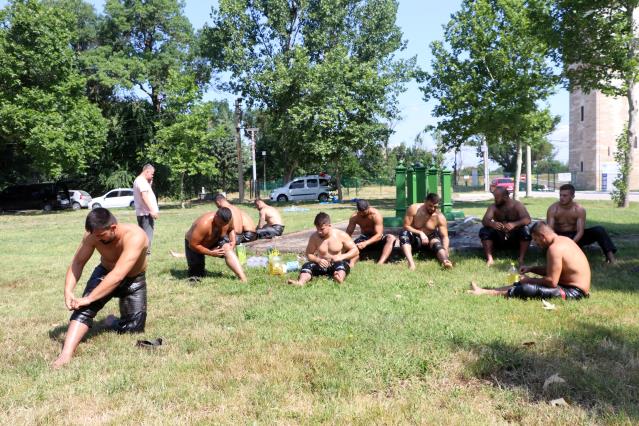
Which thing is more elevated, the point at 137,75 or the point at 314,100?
the point at 137,75

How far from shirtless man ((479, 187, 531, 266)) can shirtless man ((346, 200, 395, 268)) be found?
1.60 meters

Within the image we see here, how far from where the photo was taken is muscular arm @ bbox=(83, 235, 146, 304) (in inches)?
189

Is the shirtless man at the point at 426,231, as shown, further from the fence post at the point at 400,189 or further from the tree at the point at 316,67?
the tree at the point at 316,67

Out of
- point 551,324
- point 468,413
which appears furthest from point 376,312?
point 468,413

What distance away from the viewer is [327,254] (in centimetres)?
769

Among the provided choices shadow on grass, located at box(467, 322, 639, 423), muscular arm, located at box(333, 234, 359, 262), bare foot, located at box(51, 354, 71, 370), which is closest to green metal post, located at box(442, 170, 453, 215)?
muscular arm, located at box(333, 234, 359, 262)

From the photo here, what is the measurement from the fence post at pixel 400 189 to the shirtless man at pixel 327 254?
15.2 feet

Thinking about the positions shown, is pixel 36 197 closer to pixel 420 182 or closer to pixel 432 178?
pixel 420 182

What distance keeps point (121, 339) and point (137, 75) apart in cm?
3324

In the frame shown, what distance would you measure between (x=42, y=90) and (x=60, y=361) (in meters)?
27.9

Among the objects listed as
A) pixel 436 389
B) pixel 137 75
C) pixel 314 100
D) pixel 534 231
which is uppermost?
pixel 137 75

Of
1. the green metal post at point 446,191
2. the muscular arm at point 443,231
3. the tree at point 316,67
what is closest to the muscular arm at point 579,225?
the muscular arm at point 443,231

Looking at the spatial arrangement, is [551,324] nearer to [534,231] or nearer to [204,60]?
[534,231]

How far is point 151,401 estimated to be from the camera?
354 centimetres
